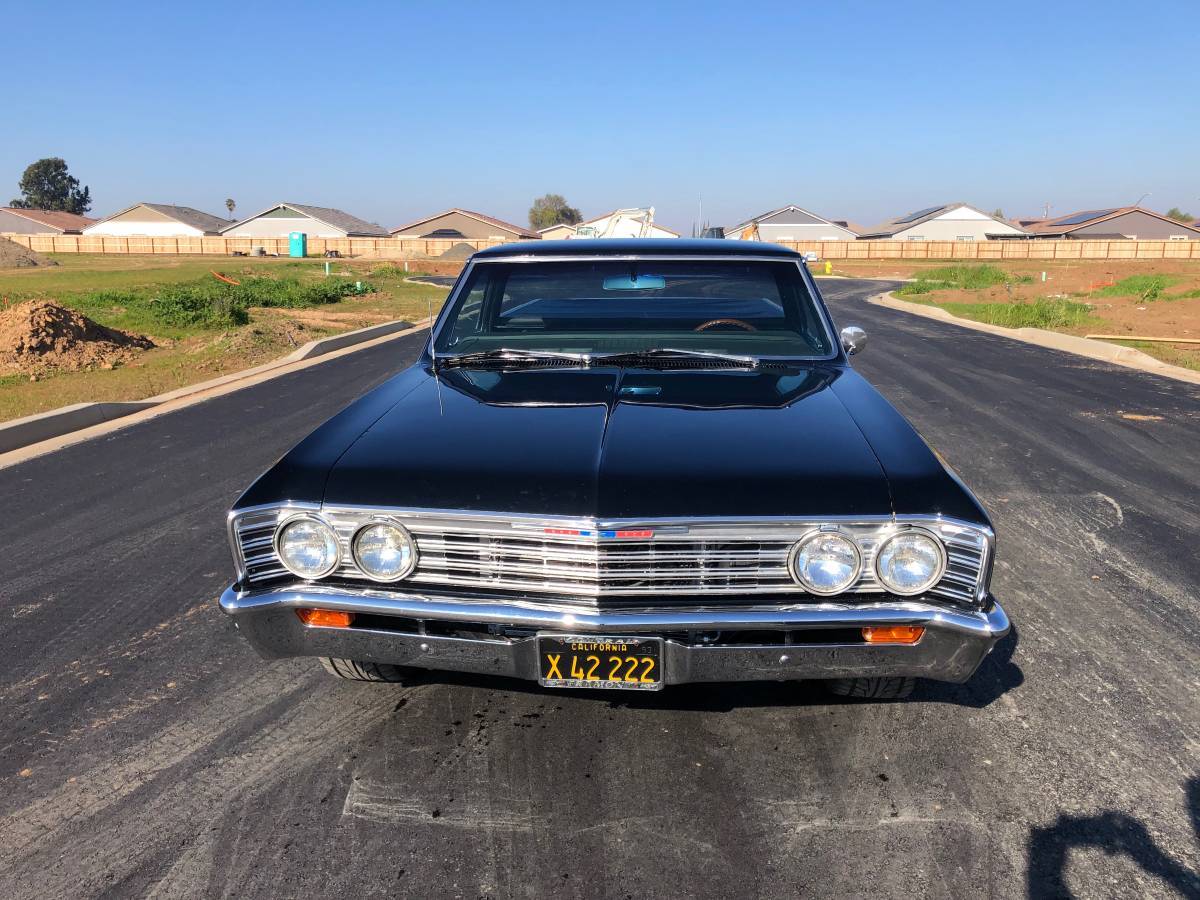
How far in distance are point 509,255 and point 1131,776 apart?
3340mm

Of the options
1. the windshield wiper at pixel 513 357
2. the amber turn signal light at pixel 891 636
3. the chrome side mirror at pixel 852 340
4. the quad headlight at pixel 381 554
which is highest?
the chrome side mirror at pixel 852 340

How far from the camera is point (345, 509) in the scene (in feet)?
9.30

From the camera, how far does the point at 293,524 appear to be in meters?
2.89

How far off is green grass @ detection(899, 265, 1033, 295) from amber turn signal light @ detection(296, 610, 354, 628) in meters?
33.1

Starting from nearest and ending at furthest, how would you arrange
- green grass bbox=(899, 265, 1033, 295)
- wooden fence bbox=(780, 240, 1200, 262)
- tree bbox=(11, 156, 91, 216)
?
green grass bbox=(899, 265, 1033, 295) → wooden fence bbox=(780, 240, 1200, 262) → tree bbox=(11, 156, 91, 216)

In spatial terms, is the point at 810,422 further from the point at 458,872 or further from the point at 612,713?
the point at 458,872

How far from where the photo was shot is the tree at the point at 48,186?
123125 mm

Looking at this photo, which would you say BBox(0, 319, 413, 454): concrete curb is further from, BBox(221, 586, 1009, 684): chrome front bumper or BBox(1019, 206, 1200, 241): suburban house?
BBox(1019, 206, 1200, 241): suburban house

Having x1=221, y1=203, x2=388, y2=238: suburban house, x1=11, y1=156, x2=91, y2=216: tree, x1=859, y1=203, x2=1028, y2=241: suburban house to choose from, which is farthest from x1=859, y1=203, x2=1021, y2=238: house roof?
A: x1=11, y1=156, x2=91, y2=216: tree

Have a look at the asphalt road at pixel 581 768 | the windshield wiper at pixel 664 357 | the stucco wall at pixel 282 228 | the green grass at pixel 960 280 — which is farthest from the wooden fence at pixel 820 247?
the asphalt road at pixel 581 768

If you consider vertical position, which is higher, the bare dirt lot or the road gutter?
the bare dirt lot

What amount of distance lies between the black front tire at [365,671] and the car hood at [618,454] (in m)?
0.85

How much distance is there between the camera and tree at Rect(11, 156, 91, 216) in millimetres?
123125

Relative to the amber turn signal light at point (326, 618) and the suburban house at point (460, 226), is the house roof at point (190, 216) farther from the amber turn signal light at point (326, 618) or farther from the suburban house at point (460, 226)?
the amber turn signal light at point (326, 618)
